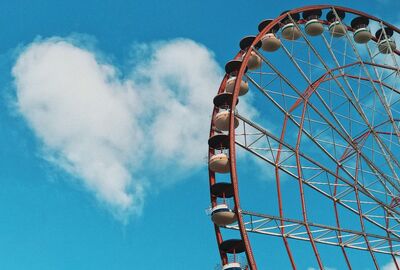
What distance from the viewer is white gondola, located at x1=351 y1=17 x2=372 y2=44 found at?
2595 centimetres

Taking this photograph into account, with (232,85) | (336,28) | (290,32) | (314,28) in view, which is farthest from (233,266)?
(336,28)

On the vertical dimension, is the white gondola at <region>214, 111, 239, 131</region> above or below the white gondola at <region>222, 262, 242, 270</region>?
above

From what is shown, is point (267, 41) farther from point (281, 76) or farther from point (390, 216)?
point (390, 216)

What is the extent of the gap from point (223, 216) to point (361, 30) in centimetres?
1230

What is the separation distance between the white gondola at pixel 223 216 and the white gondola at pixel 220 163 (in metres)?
1.33

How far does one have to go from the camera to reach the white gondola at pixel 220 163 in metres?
19.6

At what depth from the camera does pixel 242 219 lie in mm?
16031

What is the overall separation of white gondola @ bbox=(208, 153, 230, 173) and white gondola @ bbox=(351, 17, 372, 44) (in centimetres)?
1027

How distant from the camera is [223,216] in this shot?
738 inches

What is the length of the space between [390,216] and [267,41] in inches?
326

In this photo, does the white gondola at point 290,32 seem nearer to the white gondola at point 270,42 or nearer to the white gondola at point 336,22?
the white gondola at point 270,42

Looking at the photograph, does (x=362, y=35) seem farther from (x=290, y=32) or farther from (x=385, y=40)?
(x=290, y=32)

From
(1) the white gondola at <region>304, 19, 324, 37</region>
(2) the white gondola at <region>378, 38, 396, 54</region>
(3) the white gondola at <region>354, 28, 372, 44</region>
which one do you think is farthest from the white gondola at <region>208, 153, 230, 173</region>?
(2) the white gondola at <region>378, 38, 396, 54</region>

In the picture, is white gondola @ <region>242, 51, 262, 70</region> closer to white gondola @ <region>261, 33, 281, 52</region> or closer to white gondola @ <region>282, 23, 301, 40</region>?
white gondola @ <region>261, 33, 281, 52</region>
